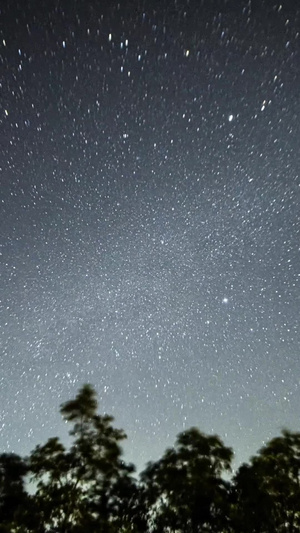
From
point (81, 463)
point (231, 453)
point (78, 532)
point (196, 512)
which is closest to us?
point (78, 532)

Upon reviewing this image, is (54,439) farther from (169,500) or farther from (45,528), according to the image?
(169,500)

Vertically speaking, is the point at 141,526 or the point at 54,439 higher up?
the point at 54,439

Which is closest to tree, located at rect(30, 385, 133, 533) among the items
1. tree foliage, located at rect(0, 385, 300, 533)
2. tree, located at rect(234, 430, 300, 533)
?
tree foliage, located at rect(0, 385, 300, 533)

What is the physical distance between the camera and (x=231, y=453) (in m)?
15.4

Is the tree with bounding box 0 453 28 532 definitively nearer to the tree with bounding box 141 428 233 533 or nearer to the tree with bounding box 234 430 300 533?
the tree with bounding box 141 428 233 533

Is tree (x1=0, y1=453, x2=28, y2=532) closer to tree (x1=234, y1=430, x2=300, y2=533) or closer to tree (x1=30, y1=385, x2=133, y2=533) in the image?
tree (x1=30, y1=385, x2=133, y2=533)

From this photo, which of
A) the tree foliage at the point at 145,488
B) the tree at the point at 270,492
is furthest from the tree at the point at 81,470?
the tree at the point at 270,492

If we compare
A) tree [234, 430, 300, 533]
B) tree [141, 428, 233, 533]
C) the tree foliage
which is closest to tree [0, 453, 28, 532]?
the tree foliage

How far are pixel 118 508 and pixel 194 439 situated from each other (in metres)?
4.14

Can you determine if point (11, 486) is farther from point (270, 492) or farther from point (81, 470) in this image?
point (270, 492)

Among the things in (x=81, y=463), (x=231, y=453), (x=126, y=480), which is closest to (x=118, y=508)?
(x=126, y=480)

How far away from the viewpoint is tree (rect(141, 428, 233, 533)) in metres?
14.2

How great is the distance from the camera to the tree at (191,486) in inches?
558

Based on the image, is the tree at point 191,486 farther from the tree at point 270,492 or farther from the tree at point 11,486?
the tree at point 11,486
